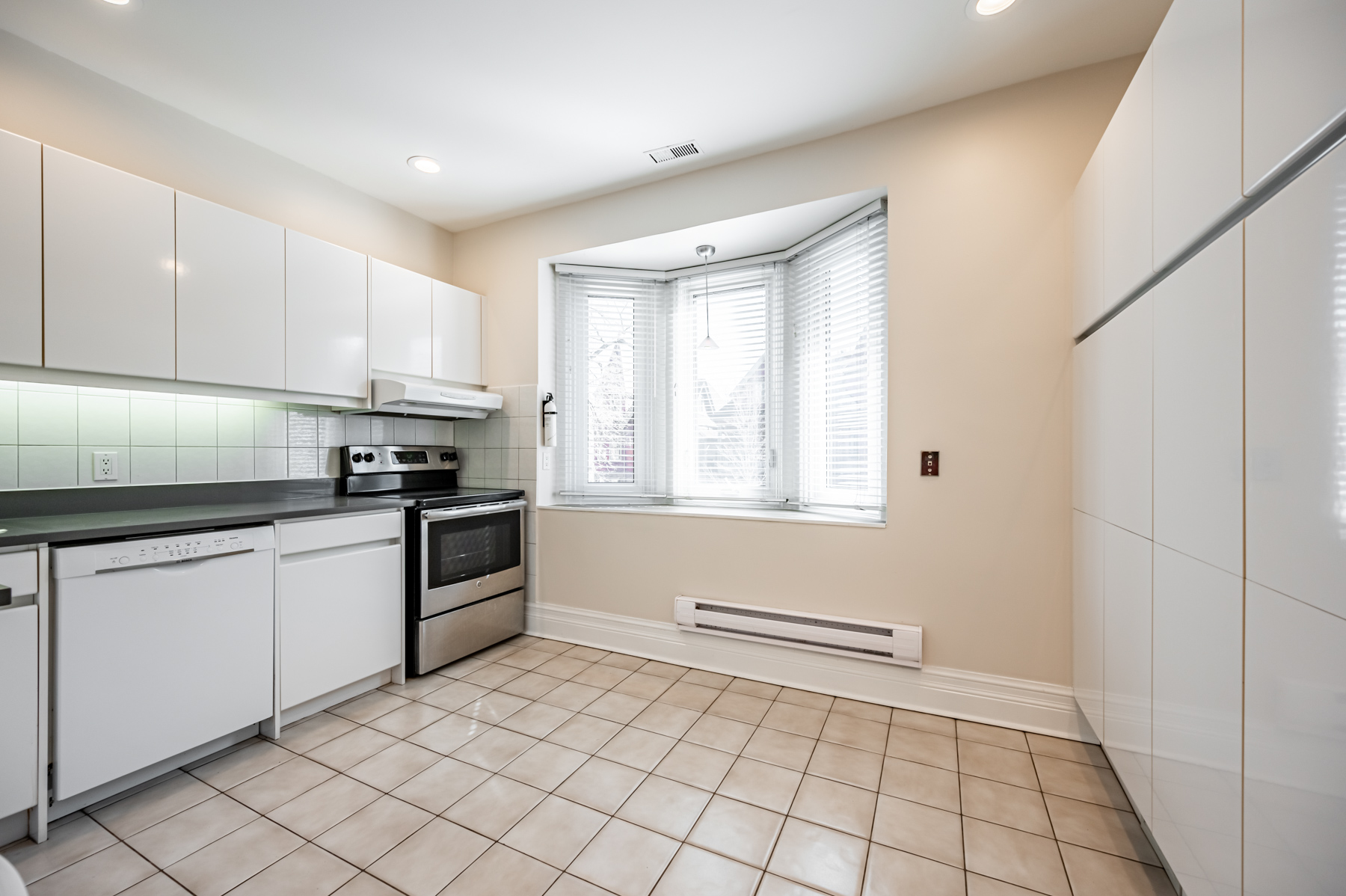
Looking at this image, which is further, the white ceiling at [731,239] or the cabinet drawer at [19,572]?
the white ceiling at [731,239]

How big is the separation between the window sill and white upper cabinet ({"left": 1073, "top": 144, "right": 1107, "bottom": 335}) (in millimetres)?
1124

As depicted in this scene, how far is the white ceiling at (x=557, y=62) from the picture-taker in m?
1.88

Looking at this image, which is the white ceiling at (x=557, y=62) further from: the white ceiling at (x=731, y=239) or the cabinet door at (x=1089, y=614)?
the cabinet door at (x=1089, y=614)

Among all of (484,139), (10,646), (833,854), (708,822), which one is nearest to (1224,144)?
(833,854)

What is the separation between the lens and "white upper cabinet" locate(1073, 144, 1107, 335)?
5.87ft

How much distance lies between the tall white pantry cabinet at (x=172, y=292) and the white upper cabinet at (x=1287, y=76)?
3166mm

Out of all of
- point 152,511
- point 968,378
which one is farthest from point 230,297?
point 968,378

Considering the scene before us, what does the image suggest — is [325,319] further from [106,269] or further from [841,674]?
[841,674]

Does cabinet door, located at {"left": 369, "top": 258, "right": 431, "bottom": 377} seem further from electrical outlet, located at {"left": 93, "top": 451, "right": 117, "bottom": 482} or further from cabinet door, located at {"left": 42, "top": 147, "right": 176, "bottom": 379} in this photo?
electrical outlet, located at {"left": 93, "top": 451, "right": 117, "bottom": 482}

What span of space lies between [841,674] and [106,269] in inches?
133

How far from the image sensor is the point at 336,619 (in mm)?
2391

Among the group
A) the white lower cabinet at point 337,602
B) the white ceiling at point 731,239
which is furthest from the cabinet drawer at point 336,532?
the white ceiling at point 731,239

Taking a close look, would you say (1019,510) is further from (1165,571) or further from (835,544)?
(1165,571)

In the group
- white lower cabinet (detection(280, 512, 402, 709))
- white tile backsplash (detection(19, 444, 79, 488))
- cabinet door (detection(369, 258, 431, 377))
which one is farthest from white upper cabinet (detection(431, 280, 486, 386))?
white tile backsplash (detection(19, 444, 79, 488))
